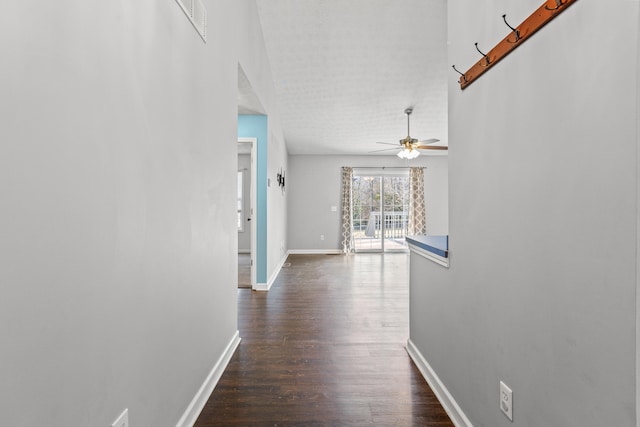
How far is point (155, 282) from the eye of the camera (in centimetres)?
126

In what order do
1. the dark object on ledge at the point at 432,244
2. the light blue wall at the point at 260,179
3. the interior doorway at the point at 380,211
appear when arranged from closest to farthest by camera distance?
the dark object on ledge at the point at 432,244, the light blue wall at the point at 260,179, the interior doorway at the point at 380,211

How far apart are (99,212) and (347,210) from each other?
658 centimetres

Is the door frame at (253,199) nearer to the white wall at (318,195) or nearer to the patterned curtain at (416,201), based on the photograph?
the white wall at (318,195)

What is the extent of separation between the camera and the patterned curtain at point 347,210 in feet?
24.1

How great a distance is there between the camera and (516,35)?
1.08m

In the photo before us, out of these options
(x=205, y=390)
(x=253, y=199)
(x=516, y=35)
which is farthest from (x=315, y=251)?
(x=516, y=35)

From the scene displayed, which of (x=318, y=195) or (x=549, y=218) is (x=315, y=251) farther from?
(x=549, y=218)

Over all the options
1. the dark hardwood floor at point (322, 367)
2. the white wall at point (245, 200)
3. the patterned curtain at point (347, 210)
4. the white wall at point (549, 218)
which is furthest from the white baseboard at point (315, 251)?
the white wall at point (549, 218)

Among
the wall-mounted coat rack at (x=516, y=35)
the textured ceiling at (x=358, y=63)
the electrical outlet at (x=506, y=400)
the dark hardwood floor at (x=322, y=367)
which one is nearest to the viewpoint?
the wall-mounted coat rack at (x=516, y=35)

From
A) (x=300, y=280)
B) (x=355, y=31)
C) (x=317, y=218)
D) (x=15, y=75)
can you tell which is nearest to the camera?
(x=15, y=75)

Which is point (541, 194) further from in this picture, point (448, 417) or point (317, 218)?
point (317, 218)

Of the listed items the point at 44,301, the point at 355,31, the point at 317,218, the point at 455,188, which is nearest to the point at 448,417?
the point at 455,188

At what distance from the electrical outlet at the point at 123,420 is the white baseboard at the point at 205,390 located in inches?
18.5

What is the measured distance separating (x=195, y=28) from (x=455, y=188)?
1.60m
